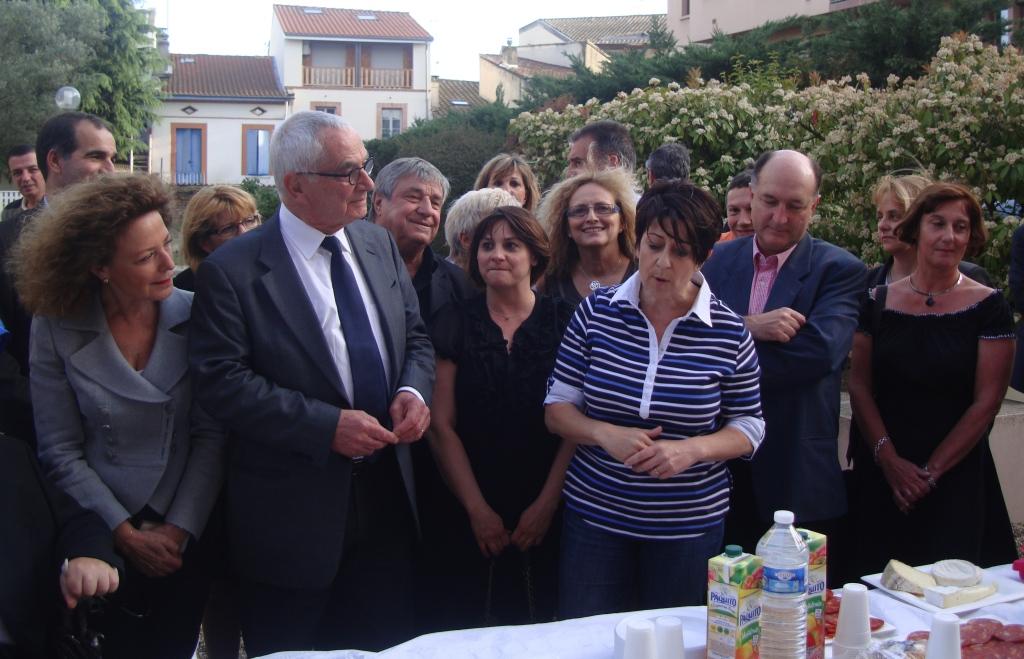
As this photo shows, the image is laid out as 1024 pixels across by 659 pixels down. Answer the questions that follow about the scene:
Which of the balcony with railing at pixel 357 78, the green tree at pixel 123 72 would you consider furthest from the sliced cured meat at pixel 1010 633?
the balcony with railing at pixel 357 78

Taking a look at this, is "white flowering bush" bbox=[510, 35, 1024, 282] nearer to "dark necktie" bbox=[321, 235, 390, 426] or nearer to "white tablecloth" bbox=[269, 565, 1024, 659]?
"white tablecloth" bbox=[269, 565, 1024, 659]

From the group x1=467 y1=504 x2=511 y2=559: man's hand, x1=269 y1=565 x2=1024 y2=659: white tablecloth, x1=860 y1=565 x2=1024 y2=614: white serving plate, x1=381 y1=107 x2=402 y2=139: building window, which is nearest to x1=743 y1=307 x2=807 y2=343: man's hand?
x1=860 y1=565 x2=1024 y2=614: white serving plate

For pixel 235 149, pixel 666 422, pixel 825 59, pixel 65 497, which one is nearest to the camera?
pixel 65 497

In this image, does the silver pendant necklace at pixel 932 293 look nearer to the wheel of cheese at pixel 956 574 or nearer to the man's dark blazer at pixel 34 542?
the wheel of cheese at pixel 956 574

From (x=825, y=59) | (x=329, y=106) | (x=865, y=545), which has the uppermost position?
(x=329, y=106)

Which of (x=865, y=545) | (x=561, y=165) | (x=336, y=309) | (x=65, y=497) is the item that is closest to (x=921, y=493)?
(x=865, y=545)

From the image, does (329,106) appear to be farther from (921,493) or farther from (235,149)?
(921,493)

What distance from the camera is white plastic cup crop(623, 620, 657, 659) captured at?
6.27 feet

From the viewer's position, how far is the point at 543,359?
10.8 ft

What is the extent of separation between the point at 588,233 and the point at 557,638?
72.5 inches

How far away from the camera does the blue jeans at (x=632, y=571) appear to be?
9.14 ft

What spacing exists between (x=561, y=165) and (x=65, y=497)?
9.15 m

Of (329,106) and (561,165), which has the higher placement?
(329,106)

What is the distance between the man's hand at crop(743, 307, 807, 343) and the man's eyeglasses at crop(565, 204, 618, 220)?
0.79 metres
